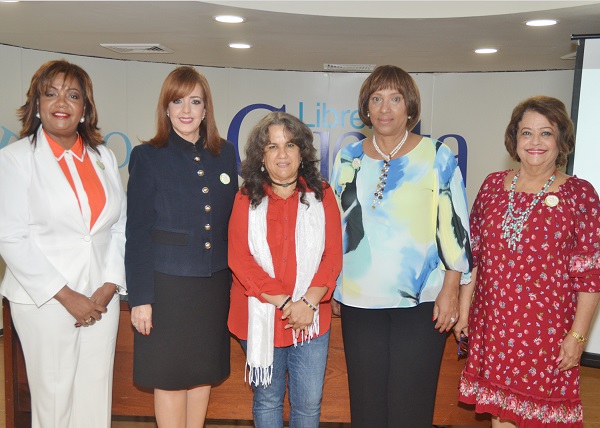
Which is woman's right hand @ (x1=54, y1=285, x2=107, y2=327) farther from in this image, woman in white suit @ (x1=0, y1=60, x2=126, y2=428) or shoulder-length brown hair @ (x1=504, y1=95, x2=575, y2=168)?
shoulder-length brown hair @ (x1=504, y1=95, x2=575, y2=168)

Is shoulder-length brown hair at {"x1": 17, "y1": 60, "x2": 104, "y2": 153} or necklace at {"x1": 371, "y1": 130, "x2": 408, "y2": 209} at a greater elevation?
shoulder-length brown hair at {"x1": 17, "y1": 60, "x2": 104, "y2": 153}

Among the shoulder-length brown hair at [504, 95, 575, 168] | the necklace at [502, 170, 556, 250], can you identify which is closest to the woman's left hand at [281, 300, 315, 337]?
the necklace at [502, 170, 556, 250]

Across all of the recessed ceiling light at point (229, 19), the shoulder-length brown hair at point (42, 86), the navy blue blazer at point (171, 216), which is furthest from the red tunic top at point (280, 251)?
the recessed ceiling light at point (229, 19)

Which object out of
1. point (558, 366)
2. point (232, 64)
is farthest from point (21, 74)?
point (558, 366)

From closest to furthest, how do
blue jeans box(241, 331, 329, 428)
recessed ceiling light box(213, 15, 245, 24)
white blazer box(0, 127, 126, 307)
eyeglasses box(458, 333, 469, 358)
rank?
white blazer box(0, 127, 126, 307) → blue jeans box(241, 331, 329, 428) → eyeglasses box(458, 333, 469, 358) → recessed ceiling light box(213, 15, 245, 24)

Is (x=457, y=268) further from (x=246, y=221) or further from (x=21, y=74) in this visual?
(x=21, y=74)

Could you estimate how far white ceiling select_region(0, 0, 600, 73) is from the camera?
4.03 metres

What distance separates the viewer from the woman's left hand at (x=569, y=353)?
2522mm

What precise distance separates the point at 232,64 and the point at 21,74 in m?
2.19

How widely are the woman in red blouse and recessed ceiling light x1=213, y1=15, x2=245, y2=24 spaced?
1890mm

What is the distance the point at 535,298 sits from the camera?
100 inches

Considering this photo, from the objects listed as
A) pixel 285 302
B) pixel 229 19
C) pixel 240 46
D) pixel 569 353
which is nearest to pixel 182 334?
pixel 285 302

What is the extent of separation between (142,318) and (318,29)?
9.22 feet

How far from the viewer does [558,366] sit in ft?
8.39
